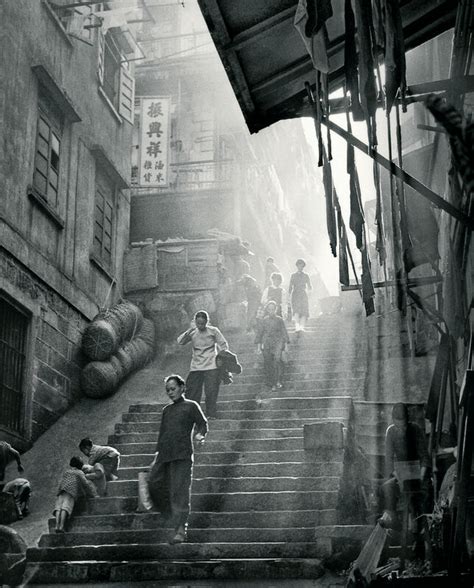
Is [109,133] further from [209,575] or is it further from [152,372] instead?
[209,575]

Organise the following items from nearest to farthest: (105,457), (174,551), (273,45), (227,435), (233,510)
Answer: (273,45) → (174,551) → (233,510) → (105,457) → (227,435)

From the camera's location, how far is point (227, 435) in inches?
503

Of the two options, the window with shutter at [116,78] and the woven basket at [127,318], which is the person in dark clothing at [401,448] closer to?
the woven basket at [127,318]

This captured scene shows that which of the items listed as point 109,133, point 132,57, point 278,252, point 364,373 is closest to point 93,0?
point 109,133

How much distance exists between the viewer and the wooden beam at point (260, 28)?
649cm

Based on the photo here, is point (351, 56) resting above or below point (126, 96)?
below

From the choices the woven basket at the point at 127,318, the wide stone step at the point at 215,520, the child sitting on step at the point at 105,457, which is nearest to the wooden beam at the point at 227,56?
the wide stone step at the point at 215,520

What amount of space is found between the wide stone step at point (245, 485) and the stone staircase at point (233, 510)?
13 millimetres

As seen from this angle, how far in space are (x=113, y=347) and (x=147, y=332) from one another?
2414 mm

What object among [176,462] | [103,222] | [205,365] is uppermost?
[103,222]

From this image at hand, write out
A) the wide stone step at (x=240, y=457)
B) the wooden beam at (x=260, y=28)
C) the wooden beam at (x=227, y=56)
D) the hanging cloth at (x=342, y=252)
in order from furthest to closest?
the wide stone step at (x=240, y=457) → the hanging cloth at (x=342, y=252) → the wooden beam at (x=260, y=28) → the wooden beam at (x=227, y=56)

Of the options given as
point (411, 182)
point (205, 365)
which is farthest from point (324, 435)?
point (411, 182)

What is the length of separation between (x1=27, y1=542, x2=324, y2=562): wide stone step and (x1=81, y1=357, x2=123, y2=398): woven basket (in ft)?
21.9

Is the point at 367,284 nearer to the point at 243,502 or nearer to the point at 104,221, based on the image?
the point at 243,502
